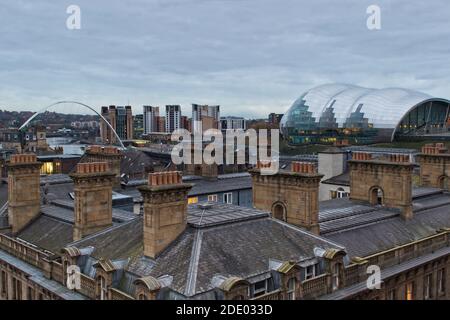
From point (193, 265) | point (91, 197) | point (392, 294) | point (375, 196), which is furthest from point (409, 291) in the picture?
point (91, 197)

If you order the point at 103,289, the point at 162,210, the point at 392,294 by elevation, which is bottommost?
the point at 392,294

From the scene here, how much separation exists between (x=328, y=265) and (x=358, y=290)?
217cm

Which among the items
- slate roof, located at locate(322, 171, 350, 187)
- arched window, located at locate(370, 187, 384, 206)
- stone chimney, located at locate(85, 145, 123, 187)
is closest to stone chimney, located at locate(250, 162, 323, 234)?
arched window, located at locate(370, 187, 384, 206)

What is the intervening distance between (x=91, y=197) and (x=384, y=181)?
70.0 ft

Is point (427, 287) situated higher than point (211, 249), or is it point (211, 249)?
point (211, 249)

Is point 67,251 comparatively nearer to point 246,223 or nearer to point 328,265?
point 246,223

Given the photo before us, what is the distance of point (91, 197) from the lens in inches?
1225

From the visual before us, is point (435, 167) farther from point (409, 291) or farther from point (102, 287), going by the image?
point (102, 287)

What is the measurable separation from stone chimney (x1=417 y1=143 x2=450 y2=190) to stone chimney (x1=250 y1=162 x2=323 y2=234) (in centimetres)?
1945

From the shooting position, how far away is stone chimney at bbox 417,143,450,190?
45.4 m
